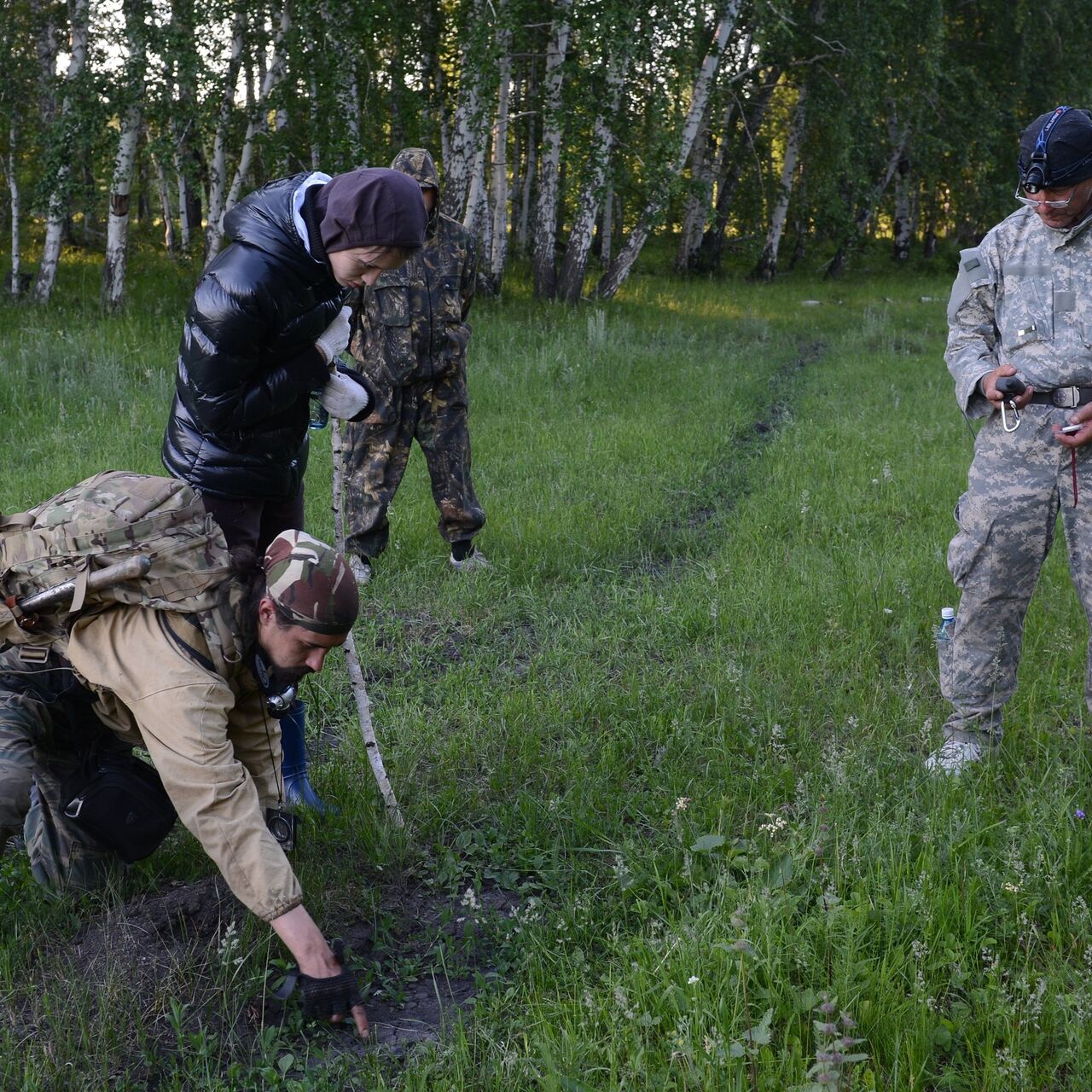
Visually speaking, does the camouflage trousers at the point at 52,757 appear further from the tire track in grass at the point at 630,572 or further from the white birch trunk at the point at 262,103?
the white birch trunk at the point at 262,103

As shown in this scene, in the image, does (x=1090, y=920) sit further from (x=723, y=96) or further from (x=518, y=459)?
(x=723, y=96)

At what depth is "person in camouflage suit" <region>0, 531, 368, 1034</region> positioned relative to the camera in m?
2.55

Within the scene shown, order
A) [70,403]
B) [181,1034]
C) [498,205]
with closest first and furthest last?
[181,1034] → [70,403] → [498,205]

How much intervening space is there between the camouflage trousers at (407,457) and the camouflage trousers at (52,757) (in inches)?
103

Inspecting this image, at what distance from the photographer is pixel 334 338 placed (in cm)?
382

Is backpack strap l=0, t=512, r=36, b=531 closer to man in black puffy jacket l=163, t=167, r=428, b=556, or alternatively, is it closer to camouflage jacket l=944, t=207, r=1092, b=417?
man in black puffy jacket l=163, t=167, r=428, b=556

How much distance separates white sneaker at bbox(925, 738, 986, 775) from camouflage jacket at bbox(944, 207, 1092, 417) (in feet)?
3.87

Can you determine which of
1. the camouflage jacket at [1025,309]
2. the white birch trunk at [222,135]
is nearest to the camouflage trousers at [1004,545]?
the camouflage jacket at [1025,309]

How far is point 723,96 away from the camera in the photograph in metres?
18.9

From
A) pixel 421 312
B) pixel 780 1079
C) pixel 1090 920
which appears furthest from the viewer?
pixel 421 312

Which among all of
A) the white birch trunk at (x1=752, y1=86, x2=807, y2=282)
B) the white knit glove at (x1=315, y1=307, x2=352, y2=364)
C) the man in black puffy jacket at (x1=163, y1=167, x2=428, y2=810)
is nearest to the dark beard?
the man in black puffy jacket at (x1=163, y1=167, x2=428, y2=810)

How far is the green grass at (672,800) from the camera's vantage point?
266 cm

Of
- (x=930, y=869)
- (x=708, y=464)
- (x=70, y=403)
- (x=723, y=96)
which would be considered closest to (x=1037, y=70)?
(x=723, y=96)

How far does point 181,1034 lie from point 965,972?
1.97 meters
